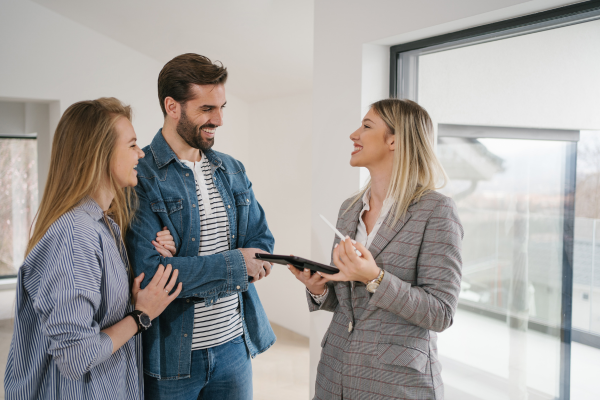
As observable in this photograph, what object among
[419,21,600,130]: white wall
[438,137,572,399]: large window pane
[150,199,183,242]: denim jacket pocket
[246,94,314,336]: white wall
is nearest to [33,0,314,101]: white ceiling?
[246,94,314,336]: white wall

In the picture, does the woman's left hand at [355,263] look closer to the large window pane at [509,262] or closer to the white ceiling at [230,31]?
the large window pane at [509,262]

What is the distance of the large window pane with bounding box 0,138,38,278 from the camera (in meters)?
6.96

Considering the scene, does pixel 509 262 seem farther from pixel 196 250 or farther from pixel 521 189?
pixel 196 250

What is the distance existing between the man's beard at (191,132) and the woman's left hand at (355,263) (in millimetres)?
656

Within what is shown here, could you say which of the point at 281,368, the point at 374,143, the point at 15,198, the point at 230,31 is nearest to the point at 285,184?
the point at 230,31

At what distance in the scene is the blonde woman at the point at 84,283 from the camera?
114 centimetres

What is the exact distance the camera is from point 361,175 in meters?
2.42

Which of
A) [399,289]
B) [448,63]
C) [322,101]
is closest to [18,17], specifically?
[322,101]

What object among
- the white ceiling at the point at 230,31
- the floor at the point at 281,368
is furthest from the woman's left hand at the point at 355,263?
the floor at the point at 281,368

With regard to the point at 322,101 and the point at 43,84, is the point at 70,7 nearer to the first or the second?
the point at 43,84

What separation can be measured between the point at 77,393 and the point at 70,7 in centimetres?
426

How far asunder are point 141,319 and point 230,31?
10.2 ft

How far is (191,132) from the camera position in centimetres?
163

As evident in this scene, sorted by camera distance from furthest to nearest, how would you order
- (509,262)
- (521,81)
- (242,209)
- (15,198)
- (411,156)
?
Result: (15,198), (509,262), (521,81), (242,209), (411,156)
